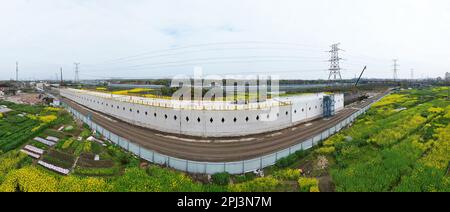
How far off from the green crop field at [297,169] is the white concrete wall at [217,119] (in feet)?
21.6

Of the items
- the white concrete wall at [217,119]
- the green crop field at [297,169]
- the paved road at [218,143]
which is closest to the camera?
the green crop field at [297,169]

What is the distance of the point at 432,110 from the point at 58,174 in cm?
4253

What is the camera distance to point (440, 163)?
598 inches

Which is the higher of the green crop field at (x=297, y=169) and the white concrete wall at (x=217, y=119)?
the white concrete wall at (x=217, y=119)

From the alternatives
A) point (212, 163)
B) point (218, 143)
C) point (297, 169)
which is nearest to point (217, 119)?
point (218, 143)

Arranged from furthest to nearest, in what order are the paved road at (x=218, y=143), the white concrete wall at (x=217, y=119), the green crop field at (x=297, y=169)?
the white concrete wall at (x=217, y=119) → the paved road at (x=218, y=143) → the green crop field at (x=297, y=169)

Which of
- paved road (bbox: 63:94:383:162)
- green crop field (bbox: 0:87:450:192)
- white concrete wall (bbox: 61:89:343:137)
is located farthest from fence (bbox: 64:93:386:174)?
white concrete wall (bbox: 61:89:343:137)

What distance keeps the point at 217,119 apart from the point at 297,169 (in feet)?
34.3

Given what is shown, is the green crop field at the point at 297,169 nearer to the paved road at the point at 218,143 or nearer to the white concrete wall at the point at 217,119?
the paved road at the point at 218,143

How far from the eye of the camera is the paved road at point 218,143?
20.5 meters

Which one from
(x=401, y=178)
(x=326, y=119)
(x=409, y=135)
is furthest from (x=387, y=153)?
(x=326, y=119)

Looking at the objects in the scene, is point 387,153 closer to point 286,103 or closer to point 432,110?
point 286,103

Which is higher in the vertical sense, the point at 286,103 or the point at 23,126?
the point at 286,103

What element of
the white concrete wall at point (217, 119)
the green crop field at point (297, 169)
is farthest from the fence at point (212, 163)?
the white concrete wall at point (217, 119)
